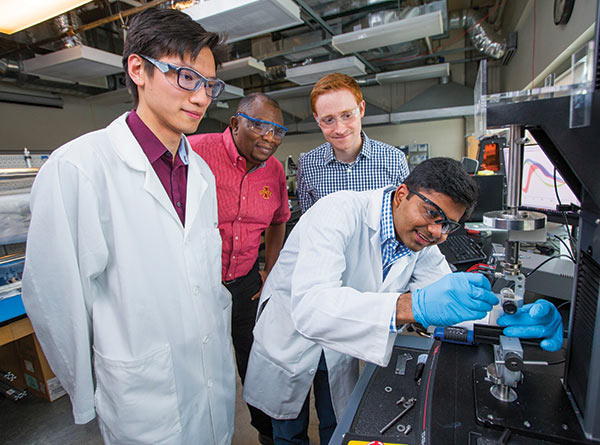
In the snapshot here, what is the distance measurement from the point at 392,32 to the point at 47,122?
5783mm

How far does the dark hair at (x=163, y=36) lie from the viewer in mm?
864

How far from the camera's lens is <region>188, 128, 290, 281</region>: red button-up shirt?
149 cm

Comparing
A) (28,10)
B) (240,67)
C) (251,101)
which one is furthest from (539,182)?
(240,67)

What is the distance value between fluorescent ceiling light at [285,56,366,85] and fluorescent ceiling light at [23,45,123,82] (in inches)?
85.8

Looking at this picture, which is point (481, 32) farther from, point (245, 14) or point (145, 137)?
point (145, 137)

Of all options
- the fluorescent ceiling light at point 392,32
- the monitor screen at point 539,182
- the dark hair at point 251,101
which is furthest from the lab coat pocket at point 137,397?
the fluorescent ceiling light at point 392,32

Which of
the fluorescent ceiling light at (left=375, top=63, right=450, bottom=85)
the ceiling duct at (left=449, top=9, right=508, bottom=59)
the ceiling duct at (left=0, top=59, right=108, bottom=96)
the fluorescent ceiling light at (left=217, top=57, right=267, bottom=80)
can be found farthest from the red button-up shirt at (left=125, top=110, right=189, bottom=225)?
the ceiling duct at (left=449, top=9, right=508, bottom=59)

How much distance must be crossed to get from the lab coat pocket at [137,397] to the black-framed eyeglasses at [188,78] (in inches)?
26.8

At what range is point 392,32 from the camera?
3.45 metres

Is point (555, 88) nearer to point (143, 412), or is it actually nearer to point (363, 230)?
point (363, 230)

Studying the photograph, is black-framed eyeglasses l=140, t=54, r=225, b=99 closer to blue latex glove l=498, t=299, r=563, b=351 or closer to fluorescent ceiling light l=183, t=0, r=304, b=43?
blue latex glove l=498, t=299, r=563, b=351

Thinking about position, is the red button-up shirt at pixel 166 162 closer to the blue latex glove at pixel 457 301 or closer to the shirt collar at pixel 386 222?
the shirt collar at pixel 386 222

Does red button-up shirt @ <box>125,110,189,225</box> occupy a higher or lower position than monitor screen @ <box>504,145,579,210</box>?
higher

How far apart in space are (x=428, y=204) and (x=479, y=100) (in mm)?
285
